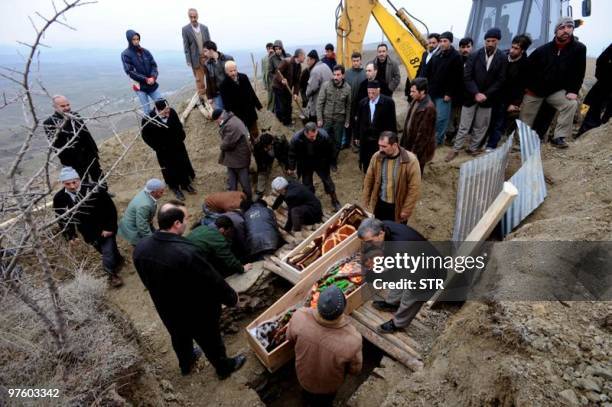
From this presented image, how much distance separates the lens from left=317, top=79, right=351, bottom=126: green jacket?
6.74m

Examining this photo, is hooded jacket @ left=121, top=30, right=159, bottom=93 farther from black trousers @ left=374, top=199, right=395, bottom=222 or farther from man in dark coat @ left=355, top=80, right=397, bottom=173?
black trousers @ left=374, top=199, right=395, bottom=222

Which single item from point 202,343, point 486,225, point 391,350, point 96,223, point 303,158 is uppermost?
point 303,158

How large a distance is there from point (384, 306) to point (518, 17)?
7234 millimetres

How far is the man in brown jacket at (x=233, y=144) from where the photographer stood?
6.16 meters

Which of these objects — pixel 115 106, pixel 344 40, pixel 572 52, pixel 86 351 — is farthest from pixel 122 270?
pixel 572 52

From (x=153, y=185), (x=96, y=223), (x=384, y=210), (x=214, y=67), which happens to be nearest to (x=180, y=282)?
(x=153, y=185)

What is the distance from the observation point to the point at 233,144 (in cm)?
623

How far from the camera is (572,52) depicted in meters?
5.33

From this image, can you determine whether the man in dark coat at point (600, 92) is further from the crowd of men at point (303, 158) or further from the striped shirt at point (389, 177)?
the striped shirt at point (389, 177)

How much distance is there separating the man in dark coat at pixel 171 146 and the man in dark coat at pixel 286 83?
8.91ft

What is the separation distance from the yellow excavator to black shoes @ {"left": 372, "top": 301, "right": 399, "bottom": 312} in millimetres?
5832

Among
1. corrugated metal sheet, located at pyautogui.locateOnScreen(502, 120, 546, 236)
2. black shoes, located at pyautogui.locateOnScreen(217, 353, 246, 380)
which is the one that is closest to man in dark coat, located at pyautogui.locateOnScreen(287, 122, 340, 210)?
corrugated metal sheet, located at pyautogui.locateOnScreen(502, 120, 546, 236)

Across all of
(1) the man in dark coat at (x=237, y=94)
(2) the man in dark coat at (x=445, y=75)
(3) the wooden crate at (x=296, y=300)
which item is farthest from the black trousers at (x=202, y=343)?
(2) the man in dark coat at (x=445, y=75)

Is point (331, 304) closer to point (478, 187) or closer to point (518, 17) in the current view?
point (478, 187)
